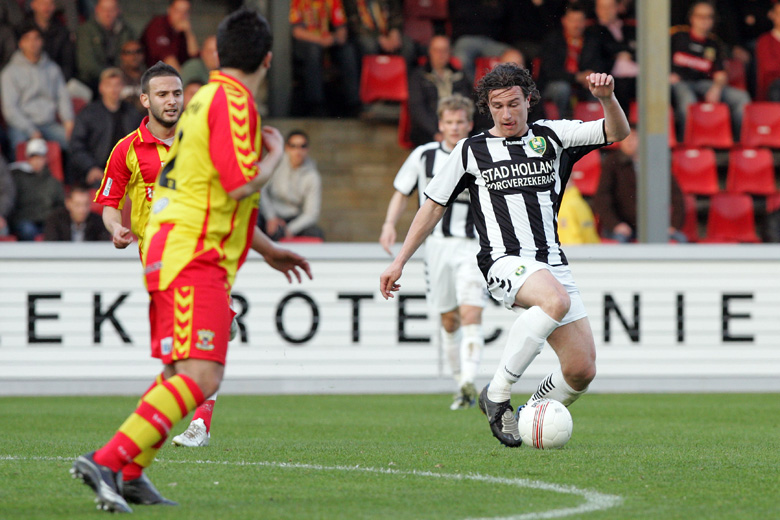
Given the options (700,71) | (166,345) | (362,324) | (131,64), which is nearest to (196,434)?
(166,345)

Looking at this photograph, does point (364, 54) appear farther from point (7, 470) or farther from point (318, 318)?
point (7, 470)

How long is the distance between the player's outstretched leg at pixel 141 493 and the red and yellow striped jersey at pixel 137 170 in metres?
2.32

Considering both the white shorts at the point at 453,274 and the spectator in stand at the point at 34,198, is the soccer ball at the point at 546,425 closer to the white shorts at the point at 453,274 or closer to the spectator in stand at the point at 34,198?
the white shorts at the point at 453,274

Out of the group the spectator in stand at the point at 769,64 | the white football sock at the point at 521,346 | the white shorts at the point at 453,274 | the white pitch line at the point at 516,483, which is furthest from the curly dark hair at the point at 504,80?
the spectator in stand at the point at 769,64

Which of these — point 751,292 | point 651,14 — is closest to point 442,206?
point 751,292

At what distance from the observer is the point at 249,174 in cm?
396

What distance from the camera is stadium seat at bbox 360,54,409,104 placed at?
14883 mm

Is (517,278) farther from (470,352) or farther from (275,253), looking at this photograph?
(470,352)

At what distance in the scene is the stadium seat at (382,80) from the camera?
586 inches

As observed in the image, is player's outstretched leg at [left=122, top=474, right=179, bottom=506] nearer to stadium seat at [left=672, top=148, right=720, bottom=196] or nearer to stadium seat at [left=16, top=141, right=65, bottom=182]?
stadium seat at [left=16, top=141, right=65, bottom=182]

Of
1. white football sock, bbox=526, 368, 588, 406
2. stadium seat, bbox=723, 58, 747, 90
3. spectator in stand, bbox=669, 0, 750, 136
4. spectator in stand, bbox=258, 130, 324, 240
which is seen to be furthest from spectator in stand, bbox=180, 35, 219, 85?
white football sock, bbox=526, 368, 588, 406

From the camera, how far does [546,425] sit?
19.4 ft

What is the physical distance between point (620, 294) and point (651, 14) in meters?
3.06

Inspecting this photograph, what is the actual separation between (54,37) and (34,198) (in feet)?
8.71
